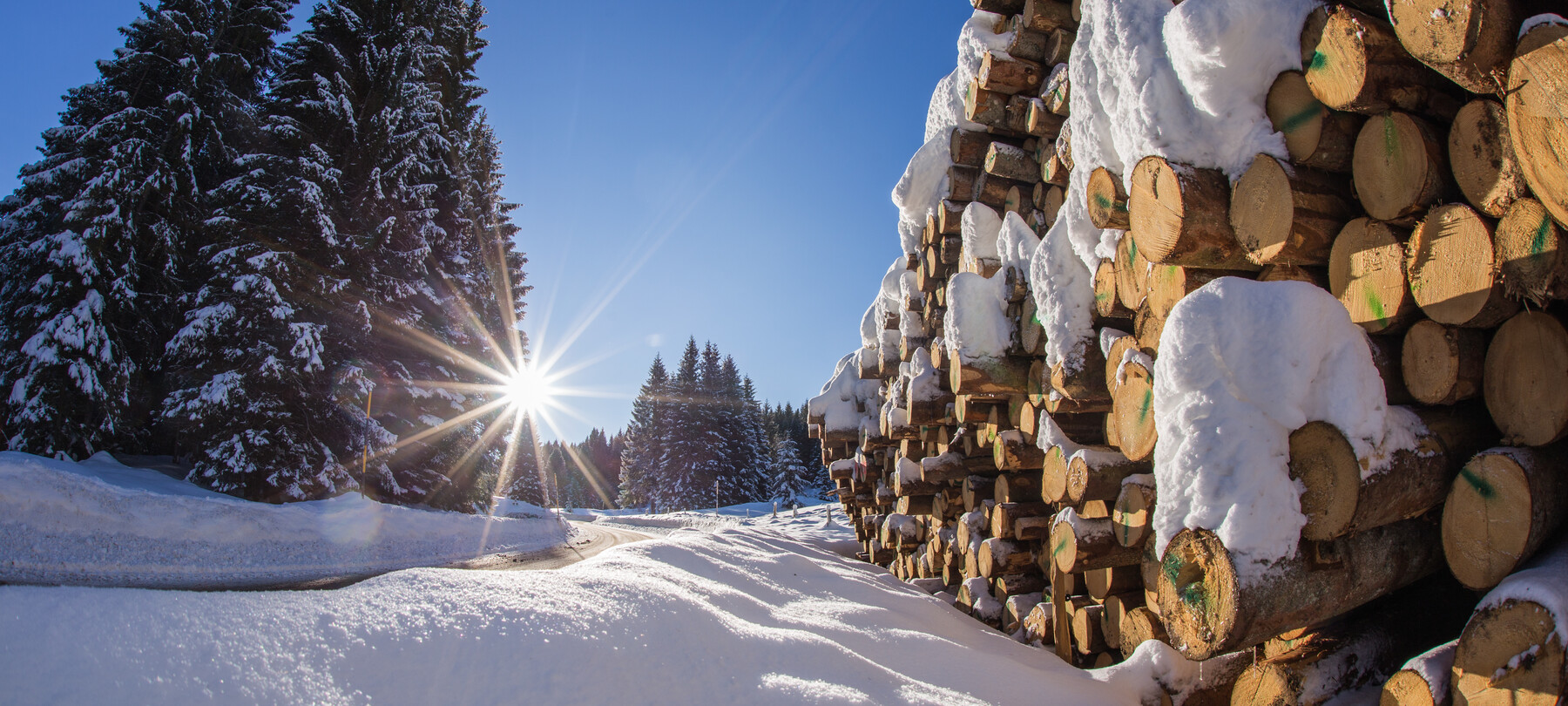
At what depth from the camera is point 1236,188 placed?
2219 mm

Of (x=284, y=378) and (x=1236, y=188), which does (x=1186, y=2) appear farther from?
(x=284, y=378)

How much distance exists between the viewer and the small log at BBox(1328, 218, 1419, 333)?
6.07 ft

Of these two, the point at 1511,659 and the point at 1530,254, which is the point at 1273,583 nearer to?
the point at 1511,659

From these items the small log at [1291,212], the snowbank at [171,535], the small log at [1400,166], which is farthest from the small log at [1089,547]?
the snowbank at [171,535]

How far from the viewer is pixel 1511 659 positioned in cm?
144

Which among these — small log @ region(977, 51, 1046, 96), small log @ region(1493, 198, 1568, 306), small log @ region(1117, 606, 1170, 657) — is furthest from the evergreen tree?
small log @ region(1493, 198, 1568, 306)

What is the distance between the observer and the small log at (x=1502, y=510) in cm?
159

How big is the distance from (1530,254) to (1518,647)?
958 millimetres

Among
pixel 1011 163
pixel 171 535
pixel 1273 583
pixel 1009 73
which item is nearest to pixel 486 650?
pixel 1273 583

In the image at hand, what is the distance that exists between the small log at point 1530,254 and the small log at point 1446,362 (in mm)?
187

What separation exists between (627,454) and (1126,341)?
42.9m

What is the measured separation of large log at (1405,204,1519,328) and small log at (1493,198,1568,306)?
2cm

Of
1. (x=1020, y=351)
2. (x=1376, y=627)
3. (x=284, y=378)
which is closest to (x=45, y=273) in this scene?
(x=284, y=378)

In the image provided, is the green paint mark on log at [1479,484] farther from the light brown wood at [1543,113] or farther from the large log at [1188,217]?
the large log at [1188,217]
